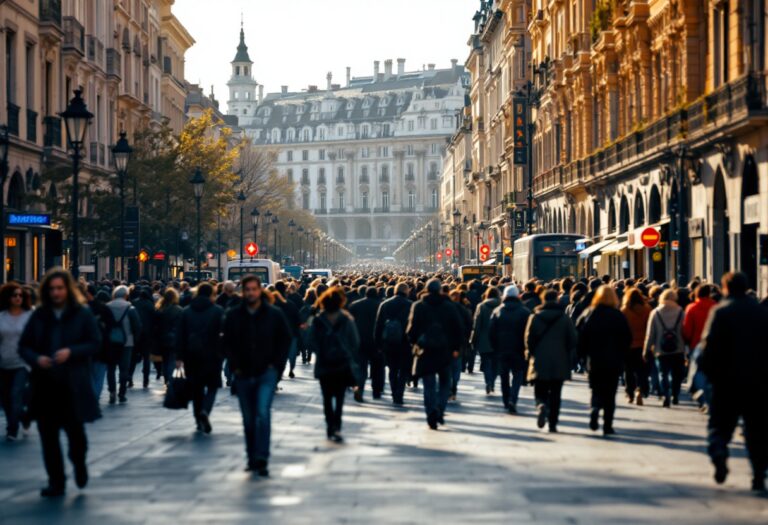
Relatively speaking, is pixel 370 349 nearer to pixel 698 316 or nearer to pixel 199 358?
pixel 698 316

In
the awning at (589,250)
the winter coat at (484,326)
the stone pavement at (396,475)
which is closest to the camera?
the stone pavement at (396,475)

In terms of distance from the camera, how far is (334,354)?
52.3 ft

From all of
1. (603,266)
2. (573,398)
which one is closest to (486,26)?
(603,266)

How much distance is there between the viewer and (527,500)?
1124cm

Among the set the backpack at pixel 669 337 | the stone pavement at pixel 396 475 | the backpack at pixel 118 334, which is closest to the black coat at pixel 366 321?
the stone pavement at pixel 396 475

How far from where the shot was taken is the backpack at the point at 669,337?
66.4 ft

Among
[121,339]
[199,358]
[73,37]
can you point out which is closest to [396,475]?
[199,358]

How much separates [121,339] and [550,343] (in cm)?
748

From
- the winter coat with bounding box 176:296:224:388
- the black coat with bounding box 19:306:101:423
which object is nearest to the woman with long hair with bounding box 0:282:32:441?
the winter coat with bounding box 176:296:224:388

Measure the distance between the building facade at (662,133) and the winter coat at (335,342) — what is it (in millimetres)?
15759

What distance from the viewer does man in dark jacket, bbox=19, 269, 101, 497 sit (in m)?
11.9

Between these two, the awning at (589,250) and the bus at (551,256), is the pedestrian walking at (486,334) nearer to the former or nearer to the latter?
the awning at (589,250)

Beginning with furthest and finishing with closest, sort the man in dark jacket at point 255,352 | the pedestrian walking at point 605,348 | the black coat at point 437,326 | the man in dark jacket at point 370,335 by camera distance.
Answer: the man in dark jacket at point 370,335 → the black coat at point 437,326 → the pedestrian walking at point 605,348 → the man in dark jacket at point 255,352

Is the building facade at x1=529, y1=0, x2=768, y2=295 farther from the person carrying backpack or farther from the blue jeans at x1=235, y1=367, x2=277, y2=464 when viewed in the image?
the blue jeans at x1=235, y1=367, x2=277, y2=464
